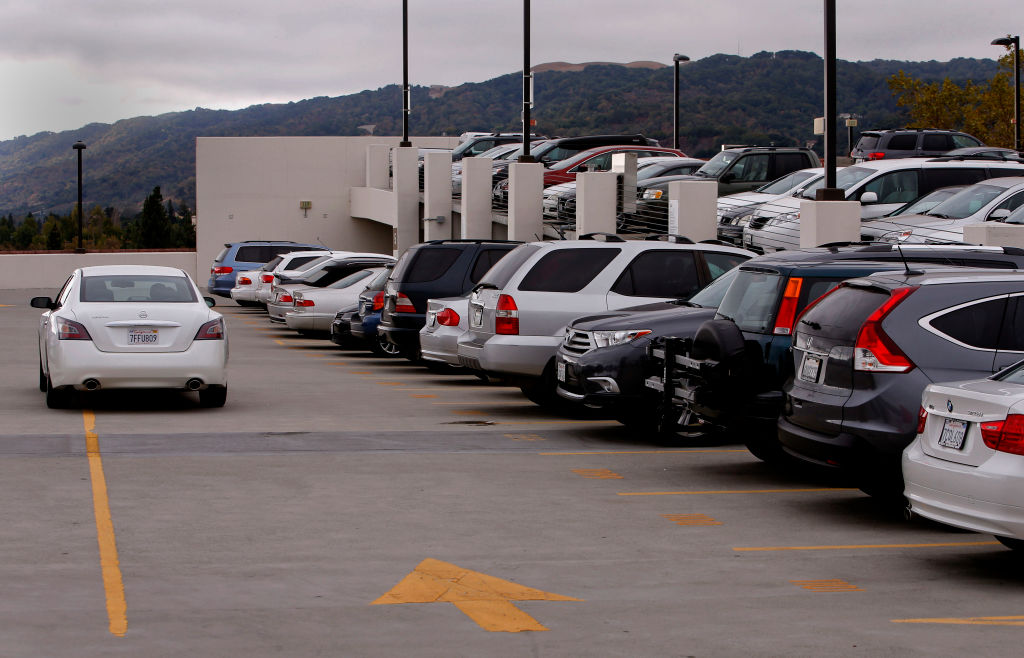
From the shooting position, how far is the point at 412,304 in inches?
753

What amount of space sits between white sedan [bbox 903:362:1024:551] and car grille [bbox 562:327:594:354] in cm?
516

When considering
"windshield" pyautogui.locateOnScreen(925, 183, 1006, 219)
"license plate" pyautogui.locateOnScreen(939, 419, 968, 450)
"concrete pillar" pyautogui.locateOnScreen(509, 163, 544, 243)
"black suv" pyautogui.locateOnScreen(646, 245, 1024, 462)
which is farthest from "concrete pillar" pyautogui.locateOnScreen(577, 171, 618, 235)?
"license plate" pyautogui.locateOnScreen(939, 419, 968, 450)

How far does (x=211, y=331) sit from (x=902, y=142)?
26012 millimetres

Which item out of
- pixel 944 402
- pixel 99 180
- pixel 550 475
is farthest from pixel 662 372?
pixel 99 180

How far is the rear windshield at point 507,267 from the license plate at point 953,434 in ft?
25.0

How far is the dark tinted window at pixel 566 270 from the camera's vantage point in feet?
47.5

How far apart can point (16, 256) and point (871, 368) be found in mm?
50675

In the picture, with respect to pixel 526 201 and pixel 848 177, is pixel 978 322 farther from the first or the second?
pixel 526 201

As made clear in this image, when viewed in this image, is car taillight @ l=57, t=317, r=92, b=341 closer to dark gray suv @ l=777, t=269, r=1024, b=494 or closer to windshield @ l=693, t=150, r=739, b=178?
dark gray suv @ l=777, t=269, r=1024, b=494

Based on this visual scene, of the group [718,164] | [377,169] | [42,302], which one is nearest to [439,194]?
[718,164]

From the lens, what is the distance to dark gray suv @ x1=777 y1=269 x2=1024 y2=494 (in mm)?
8352

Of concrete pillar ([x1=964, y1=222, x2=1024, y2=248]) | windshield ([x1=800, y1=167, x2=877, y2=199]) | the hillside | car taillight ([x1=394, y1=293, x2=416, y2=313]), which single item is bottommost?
car taillight ([x1=394, y1=293, x2=416, y2=313])

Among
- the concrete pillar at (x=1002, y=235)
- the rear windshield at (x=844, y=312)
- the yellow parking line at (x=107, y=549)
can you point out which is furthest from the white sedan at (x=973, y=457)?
the concrete pillar at (x=1002, y=235)

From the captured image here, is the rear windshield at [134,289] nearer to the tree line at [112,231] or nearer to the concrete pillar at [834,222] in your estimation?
the concrete pillar at [834,222]
